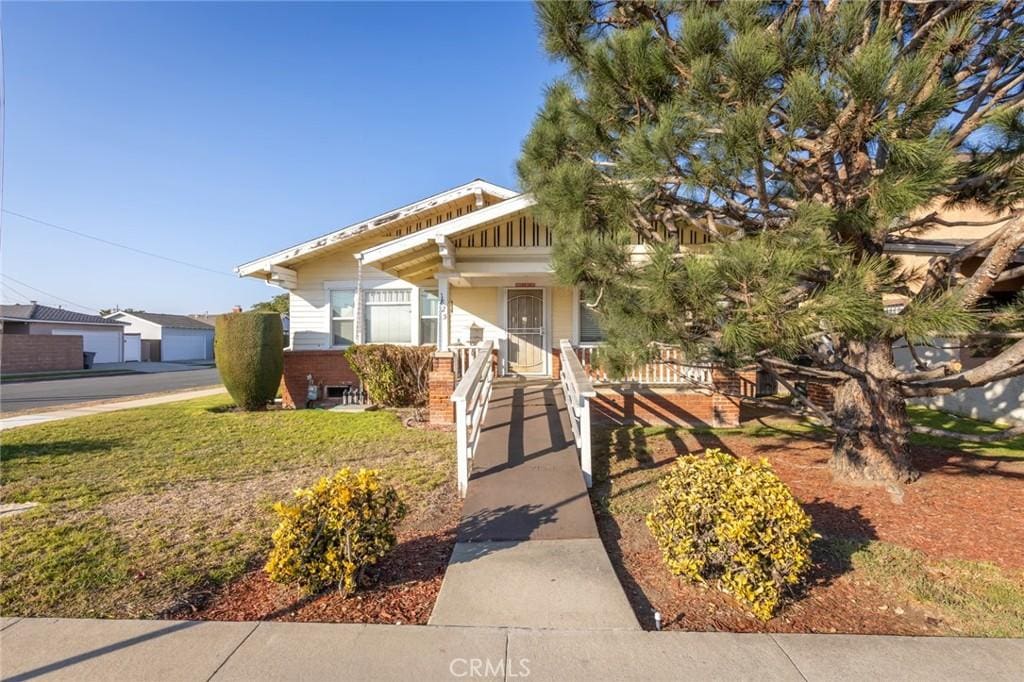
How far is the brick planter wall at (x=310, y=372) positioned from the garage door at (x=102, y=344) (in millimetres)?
31742

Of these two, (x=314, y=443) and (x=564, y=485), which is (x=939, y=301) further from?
(x=314, y=443)

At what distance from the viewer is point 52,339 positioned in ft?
87.8

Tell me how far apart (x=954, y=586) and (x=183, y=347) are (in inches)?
2065

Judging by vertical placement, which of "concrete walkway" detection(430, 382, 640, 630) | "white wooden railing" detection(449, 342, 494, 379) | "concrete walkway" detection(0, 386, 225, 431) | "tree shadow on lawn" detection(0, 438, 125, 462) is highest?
"white wooden railing" detection(449, 342, 494, 379)

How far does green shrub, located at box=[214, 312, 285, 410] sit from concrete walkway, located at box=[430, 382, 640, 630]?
19.9 ft

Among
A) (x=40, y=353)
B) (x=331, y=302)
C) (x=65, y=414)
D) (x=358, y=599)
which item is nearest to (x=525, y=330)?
(x=331, y=302)

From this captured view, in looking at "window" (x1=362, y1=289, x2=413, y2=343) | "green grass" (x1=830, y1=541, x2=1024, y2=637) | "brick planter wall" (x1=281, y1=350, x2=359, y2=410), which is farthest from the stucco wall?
"brick planter wall" (x1=281, y1=350, x2=359, y2=410)

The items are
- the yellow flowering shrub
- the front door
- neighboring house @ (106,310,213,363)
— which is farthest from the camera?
neighboring house @ (106,310,213,363)

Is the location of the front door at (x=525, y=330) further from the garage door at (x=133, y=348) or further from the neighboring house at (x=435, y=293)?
the garage door at (x=133, y=348)

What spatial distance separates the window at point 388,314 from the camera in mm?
11820

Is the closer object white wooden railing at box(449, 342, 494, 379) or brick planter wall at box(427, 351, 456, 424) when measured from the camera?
brick planter wall at box(427, 351, 456, 424)

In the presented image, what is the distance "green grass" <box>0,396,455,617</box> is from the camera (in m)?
3.51

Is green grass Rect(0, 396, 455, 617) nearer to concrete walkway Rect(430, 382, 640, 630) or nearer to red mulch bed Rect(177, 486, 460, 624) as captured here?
red mulch bed Rect(177, 486, 460, 624)

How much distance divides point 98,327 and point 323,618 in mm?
42811
